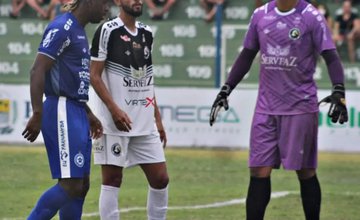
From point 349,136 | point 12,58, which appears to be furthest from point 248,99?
point 12,58

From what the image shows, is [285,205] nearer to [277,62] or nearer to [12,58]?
[277,62]

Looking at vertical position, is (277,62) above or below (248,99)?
above

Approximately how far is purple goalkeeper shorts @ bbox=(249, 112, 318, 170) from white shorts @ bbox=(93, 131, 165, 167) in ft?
2.92

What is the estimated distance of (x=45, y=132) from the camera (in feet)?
27.7

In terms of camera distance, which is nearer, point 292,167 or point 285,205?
point 292,167

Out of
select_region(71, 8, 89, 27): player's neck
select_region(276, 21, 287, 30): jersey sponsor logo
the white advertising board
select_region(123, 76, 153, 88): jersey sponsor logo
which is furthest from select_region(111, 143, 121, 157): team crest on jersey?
the white advertising board

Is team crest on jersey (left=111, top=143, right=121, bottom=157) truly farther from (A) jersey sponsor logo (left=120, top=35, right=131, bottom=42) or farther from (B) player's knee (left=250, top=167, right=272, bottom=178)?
(B) player's knee (left=250, top=167, right=272, bottom=178)

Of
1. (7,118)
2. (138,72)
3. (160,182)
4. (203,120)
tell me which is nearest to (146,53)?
(138,72)

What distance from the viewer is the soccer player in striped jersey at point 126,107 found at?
920 centimetres

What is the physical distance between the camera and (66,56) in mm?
8367

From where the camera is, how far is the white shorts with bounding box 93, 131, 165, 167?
925cm

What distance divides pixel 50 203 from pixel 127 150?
1.17 meters

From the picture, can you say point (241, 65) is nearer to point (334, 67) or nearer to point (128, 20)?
point (334, 67)

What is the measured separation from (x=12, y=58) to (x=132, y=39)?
38.6 feet
